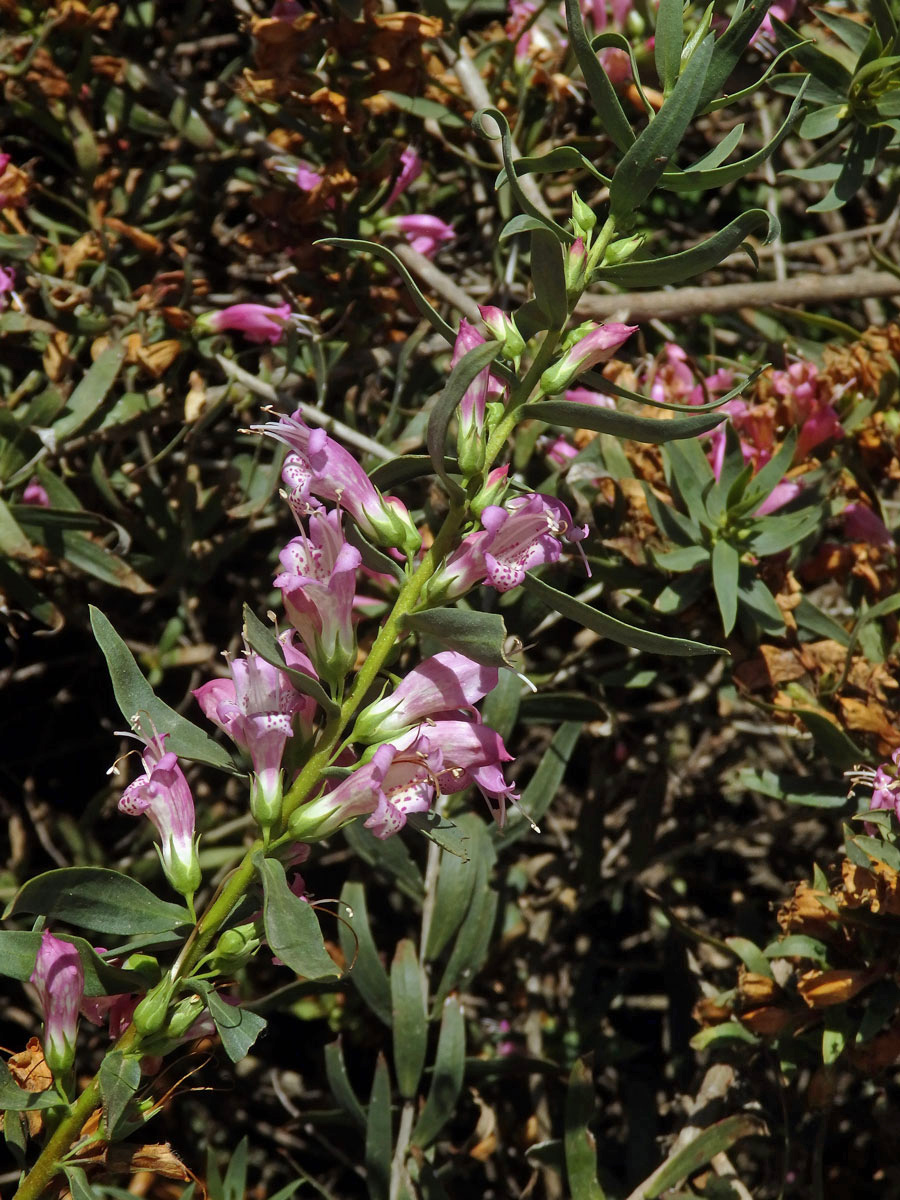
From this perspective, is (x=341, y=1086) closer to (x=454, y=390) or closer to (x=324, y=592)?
(x=324, y=592)

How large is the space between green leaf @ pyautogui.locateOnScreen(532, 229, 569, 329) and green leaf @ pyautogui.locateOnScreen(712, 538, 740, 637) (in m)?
0.70

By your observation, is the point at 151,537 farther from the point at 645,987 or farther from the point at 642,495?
the point at 645,987

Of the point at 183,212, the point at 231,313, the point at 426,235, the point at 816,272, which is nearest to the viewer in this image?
the point at 231,313

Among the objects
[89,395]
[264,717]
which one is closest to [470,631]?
[264,717]

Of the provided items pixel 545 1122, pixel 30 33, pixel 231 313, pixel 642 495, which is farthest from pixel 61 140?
pixel 545 1122

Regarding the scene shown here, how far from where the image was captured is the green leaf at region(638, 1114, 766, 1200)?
5.77 ft

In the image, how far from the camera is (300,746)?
1.26 meters

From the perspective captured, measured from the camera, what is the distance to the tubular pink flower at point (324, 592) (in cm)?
116

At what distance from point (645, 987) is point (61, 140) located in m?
2.35

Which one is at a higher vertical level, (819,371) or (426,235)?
(426,235)

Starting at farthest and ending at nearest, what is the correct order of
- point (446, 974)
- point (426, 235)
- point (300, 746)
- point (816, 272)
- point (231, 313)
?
point (816, 272), point (426, 235), point (231, 313), point (446, 974), point (300, 746)

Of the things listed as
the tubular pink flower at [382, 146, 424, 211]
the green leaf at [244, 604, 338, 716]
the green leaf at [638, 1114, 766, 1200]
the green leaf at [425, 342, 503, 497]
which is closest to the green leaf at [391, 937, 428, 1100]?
the green leaf at [638, 1114, 766, 1200]

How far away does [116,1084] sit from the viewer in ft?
3.76

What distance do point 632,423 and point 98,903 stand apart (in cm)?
74
